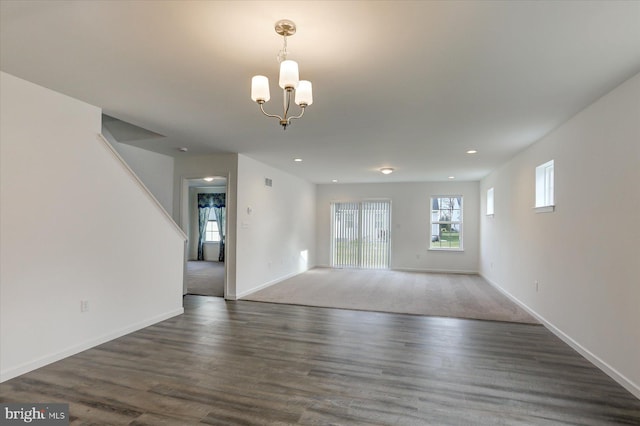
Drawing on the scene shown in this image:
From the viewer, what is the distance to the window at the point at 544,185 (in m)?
4.24

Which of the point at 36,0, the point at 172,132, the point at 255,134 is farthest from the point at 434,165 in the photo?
the point at 36,0

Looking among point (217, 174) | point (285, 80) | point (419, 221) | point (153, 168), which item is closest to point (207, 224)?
point (153, 168)

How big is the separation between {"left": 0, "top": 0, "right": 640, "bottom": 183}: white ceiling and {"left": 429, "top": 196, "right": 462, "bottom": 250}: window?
4991 millimetres

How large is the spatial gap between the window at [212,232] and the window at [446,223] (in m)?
7.09

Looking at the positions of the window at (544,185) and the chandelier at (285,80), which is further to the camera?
the window at (544,185)

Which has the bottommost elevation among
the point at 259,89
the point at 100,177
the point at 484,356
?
the point at 484,356

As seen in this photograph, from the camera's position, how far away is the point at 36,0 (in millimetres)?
1721

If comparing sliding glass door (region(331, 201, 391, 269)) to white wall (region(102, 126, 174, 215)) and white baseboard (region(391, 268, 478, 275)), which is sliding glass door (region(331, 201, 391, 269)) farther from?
white wall (region(102, 126, 174, 215))

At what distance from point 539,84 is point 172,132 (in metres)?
4.05

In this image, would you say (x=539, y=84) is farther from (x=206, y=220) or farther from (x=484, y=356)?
(x=206, y=220)

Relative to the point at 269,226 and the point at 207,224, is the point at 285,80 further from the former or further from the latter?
the point at 207,224

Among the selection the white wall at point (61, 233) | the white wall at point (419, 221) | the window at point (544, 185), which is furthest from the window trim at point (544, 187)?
the white wall at point (61, 233)

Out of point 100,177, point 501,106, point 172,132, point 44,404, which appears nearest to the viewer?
point 44,404

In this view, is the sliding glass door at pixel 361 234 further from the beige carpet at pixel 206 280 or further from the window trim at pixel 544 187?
the window trim at pixel 544 187
